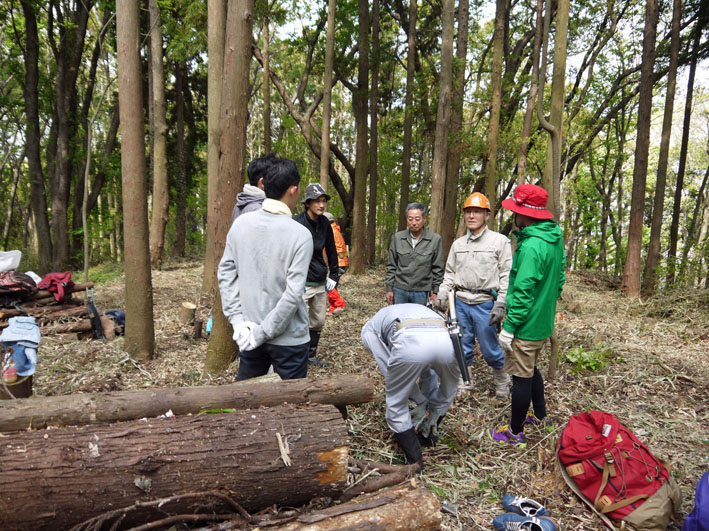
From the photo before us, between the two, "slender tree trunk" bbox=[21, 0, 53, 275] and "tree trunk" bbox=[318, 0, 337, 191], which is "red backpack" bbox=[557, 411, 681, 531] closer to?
"tree trunk" bbox=[318, 0, 337, 191]

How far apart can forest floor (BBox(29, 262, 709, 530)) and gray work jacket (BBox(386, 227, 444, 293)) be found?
3.97 ft

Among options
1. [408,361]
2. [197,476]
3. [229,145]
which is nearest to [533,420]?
[408,361]

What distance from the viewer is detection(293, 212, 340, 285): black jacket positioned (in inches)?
176

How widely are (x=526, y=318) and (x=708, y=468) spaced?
1.78 meters

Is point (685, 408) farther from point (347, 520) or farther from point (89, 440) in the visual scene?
point (89, 440)

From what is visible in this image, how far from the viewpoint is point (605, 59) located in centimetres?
1467

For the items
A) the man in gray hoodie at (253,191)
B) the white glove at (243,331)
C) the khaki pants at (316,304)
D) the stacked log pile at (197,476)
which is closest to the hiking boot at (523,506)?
Answer: the stacked log pile at (197,476)

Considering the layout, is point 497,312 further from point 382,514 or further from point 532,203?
point 382,514

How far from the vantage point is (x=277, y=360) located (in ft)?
9.21

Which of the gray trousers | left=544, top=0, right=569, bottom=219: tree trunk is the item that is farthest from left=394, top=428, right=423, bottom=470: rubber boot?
left=544, top=0, right=569, bottom=219: tree trunk

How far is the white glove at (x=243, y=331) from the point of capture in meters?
2.69

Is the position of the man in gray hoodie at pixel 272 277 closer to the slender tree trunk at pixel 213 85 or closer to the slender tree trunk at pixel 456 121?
the slender tree trunk at pixel 213 85

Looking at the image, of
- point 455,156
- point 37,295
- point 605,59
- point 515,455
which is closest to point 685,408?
point 515,455

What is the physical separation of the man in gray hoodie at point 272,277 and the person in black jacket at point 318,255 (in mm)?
1479
